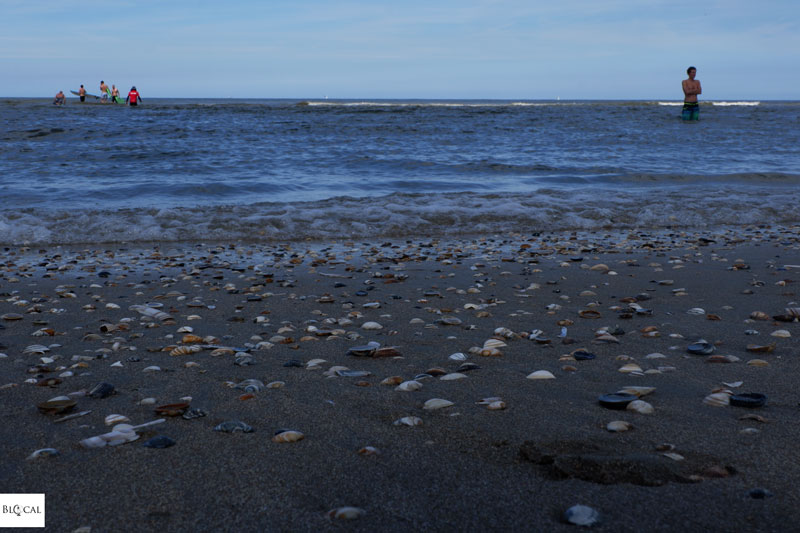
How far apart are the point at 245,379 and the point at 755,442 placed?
211cm

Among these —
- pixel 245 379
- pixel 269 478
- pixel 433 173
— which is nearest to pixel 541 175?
pixel 433 173

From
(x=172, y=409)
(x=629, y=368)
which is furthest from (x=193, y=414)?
(x=629, y=368)

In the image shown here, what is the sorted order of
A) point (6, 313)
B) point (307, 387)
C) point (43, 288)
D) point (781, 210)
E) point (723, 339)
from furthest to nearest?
point (781, 210) → point (43, 288) → point (6, 313) → point (723, 339) → point (307, 387)

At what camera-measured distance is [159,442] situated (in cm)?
217

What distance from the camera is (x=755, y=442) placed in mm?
2088

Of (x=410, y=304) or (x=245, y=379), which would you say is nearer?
(x=245, y=379)

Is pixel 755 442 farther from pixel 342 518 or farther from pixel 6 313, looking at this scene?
pixel 6 313

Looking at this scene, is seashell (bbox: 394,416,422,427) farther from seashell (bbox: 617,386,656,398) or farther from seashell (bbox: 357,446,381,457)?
seashell (bbox: 617,386,656,398)

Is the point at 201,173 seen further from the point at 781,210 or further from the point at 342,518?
the point at 342,518

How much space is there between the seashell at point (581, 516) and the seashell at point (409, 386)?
1147 millimetres

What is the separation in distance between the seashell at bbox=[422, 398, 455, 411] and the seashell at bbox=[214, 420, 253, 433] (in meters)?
0.69

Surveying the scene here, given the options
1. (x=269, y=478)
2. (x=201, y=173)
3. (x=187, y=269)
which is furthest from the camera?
(x=201, y=173)

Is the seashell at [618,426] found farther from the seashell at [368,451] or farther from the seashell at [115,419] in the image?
the seashell at [115,419]

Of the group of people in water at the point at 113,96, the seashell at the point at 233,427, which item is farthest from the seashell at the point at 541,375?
the group of people in water at the point at 113,96
